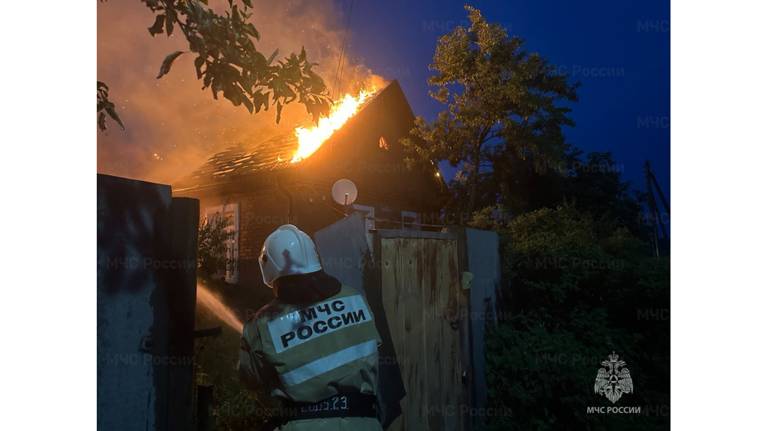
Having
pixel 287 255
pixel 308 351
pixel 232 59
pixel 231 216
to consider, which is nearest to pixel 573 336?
→ pixel 308 351

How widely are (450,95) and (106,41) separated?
6387 millimetres

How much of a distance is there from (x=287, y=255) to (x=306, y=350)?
53cm

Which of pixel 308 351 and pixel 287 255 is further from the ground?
pixel 287 255

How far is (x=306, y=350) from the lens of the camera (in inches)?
108

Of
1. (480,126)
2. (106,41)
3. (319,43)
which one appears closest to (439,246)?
(319,43)

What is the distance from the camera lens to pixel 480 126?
10.0 m

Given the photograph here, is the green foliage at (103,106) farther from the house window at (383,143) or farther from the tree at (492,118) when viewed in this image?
the house window at (383,143)

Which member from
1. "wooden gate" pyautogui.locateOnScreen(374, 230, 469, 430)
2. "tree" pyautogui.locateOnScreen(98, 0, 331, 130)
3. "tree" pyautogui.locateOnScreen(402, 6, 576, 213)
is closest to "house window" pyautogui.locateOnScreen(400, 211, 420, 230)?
"tree" pyautogui.locateOnScreen(402, 6, 576, 213)

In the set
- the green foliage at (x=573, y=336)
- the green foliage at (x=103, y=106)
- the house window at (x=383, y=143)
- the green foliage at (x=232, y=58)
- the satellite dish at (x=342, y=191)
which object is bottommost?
the green foliage at (x=573, y=336)

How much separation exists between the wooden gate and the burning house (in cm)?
283

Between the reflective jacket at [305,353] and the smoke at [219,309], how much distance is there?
6.92ft

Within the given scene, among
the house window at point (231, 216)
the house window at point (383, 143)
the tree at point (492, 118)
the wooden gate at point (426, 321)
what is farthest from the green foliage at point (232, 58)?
the house window at point (383, 143)

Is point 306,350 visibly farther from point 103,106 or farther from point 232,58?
point 103,106

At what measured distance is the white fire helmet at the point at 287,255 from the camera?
9.32ft
